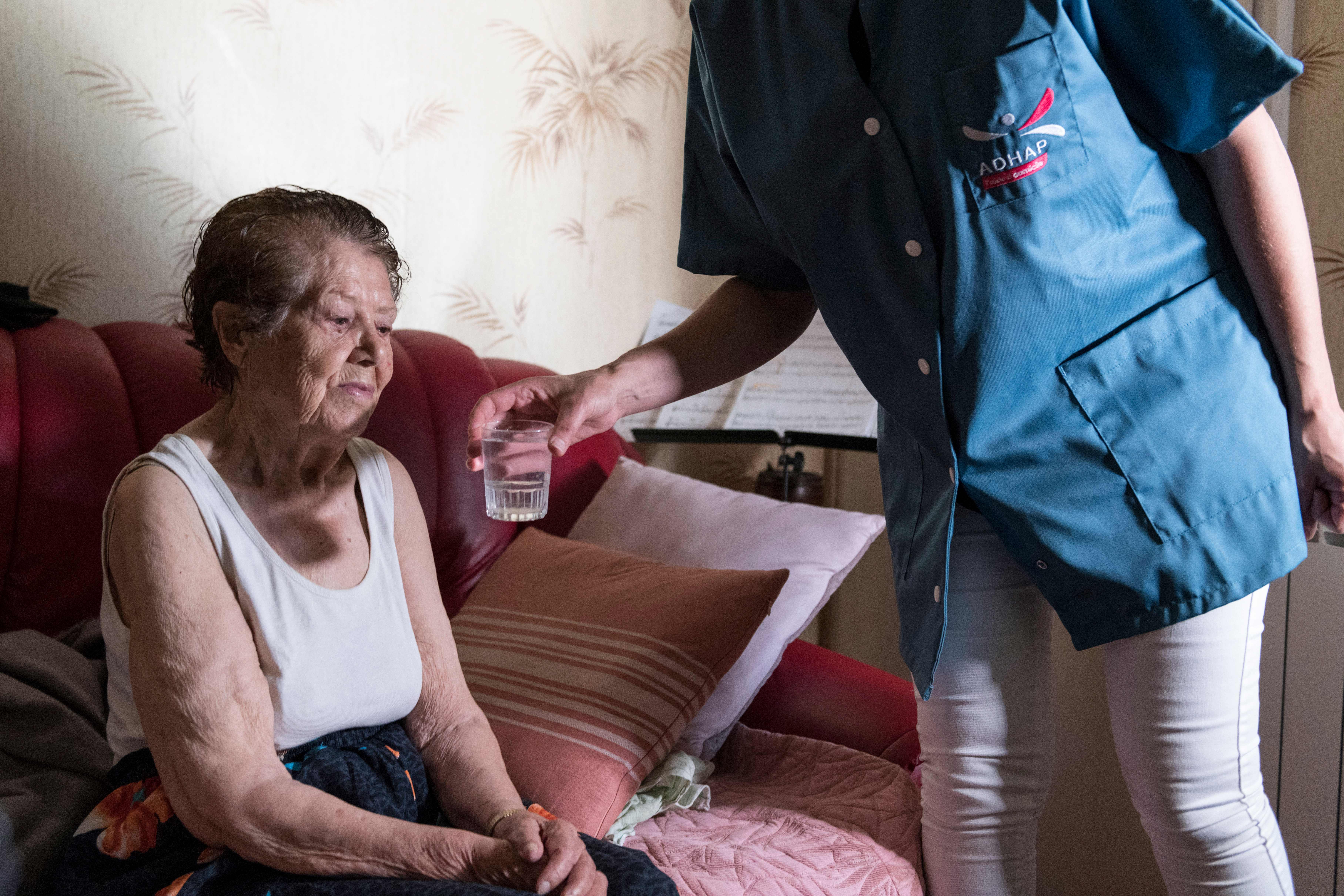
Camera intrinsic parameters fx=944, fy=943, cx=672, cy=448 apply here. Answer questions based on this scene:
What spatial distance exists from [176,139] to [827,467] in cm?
192

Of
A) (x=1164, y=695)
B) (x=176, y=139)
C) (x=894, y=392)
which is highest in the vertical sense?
(x=176, y=139)

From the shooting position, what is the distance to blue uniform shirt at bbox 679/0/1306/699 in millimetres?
929

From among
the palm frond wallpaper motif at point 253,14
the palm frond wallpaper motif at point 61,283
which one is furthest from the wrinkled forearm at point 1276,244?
the palm frond wallpaper motif at point 61,283

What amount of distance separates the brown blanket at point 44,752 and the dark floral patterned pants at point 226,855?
45mm

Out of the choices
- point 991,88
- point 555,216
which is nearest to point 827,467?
point 555,216

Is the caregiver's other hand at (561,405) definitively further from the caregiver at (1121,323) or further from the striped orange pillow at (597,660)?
the striped orange pillow at (597,660)

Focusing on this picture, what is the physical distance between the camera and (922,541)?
1.15 metres

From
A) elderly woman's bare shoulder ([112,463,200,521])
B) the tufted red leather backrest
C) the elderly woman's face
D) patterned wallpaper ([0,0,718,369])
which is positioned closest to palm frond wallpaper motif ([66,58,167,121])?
patterned wallpaper ([0,0,718,369])

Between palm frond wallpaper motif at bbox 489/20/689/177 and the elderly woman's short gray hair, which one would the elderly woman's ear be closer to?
the elderly woman's short gray hair

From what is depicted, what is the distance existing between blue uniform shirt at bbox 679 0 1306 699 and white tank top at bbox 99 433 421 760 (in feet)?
2.39

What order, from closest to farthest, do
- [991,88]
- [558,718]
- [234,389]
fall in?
[991,88]
[234,389]
[558,718]

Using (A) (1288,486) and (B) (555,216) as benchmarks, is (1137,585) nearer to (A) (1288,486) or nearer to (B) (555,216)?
(A) (1288,486)

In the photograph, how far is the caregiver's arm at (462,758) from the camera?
1.05 m

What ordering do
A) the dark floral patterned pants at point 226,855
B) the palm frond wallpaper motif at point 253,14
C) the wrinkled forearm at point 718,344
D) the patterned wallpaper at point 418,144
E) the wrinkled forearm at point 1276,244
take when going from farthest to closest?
the palm frond wallpaper motif at point 253,14, the patterned wallpaper at point 418,144, the wrinkled forearm at point 718,344, the dark floral patterned pants at point 226,855, the wrinkled forearm at point 1276,244
